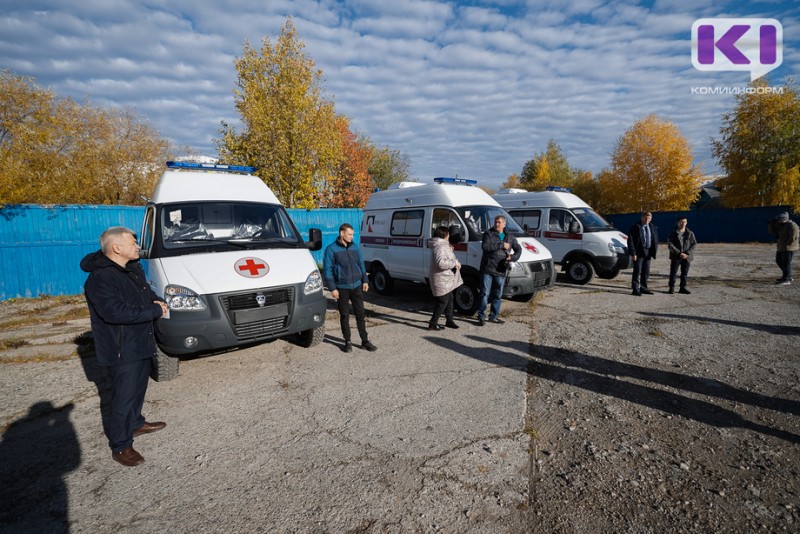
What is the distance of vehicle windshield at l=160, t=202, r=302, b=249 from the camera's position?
5.09m

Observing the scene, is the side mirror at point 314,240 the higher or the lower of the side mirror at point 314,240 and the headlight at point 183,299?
the higher

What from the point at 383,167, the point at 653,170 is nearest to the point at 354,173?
the point at 383,167

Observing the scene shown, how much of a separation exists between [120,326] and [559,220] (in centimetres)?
981

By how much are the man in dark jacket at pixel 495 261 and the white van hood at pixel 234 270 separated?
116 inches

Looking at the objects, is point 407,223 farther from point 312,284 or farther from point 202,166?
point 202,166

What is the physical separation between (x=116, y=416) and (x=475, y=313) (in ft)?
18.8

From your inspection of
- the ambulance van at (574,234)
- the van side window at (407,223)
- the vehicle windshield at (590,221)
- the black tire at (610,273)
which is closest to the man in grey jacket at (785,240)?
the ambulance van at (574,234)

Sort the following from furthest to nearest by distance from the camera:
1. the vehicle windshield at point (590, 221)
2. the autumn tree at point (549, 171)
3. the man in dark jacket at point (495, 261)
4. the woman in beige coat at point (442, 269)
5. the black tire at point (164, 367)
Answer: the autumn tree at point (549, 171) < the vehicle windshield at point (590, 221) < the man in dark jacket at point (495, 261) < the woman in beige coat at point (442, 269) < the black tire at point (164, 367)

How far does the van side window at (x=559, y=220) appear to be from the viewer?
33.6 feet

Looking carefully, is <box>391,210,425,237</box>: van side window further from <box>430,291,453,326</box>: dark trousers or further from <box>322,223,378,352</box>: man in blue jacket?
<box>322,223,378,352</box>: man in blue jacket

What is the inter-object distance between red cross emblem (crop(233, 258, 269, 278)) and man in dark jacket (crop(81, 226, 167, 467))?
1.38 metres

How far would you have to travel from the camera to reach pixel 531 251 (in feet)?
24.4

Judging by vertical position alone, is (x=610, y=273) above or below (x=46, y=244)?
below

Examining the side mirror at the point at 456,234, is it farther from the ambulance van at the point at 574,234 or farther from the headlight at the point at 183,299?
the headlight at the point at 183,299
